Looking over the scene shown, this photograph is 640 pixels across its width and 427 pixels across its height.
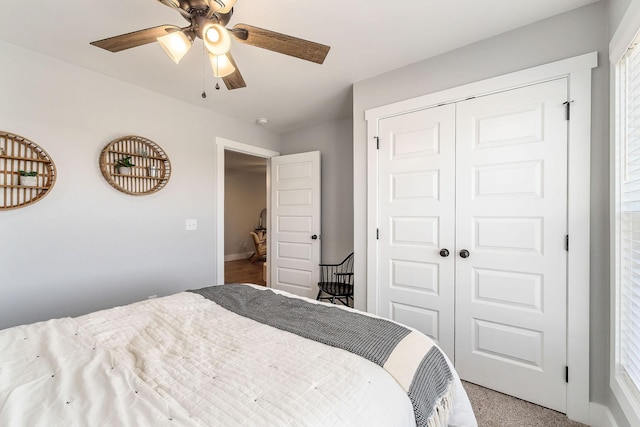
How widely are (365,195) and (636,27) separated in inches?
66.5

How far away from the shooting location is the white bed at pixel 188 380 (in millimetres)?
707

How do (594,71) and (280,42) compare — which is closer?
(280,42)

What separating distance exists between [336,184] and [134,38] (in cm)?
236

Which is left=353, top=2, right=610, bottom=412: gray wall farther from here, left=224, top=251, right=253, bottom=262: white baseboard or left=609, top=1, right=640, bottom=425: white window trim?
left=224, top=251, right=253, bottom=262: white baseboard

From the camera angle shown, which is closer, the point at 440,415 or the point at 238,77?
the point at 440,415

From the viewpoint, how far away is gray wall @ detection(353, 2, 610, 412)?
1526 mm

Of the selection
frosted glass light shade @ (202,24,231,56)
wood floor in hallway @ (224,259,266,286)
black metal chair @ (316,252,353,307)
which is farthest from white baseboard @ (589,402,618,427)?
wood floor in hallway @ (224,259,266,286)

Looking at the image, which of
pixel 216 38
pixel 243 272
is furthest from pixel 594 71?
pixel 243 272

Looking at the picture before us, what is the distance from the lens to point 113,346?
110 cm

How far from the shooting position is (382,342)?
1.09m

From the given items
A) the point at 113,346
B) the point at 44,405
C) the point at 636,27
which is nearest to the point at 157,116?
the point at 113,346

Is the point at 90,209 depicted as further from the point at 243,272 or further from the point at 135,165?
the point at 243,272

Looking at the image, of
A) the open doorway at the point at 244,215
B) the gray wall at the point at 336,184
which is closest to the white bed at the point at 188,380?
the gray wall at the point at 336,184

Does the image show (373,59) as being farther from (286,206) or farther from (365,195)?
(286,206)
